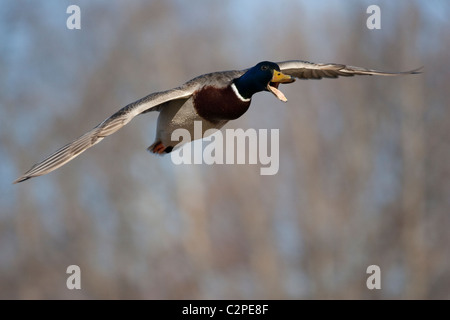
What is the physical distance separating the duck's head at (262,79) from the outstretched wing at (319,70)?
42cm

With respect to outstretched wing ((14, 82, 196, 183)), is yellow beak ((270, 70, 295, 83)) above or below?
above

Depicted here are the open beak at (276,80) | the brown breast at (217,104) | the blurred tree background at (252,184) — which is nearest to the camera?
the open beak at (276,80)

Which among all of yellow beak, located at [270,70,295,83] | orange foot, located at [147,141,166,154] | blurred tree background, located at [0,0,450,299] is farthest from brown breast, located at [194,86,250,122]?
blurred tree background, located at [0,0,450,299]

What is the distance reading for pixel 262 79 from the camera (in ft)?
16.0

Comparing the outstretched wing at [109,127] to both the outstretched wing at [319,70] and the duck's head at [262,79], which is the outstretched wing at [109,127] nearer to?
the duck's head at [262,79]

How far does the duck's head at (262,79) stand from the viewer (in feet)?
15.8

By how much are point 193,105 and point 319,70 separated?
1106 mm

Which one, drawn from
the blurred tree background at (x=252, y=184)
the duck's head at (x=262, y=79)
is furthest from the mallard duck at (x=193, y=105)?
the blurred tree background at (x=252, y=184)

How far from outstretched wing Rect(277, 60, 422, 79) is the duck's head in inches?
16.6

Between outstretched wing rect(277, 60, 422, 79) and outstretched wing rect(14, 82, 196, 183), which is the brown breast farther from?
outstretched wing rect(277, 60, 422, 79)

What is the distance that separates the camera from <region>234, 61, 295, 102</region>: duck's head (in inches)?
190

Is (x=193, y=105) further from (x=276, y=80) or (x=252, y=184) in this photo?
(x=252, y=184)

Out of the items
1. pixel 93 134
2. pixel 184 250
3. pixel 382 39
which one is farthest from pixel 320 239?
pixel 93 134

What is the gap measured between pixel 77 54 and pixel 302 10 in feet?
16.5
